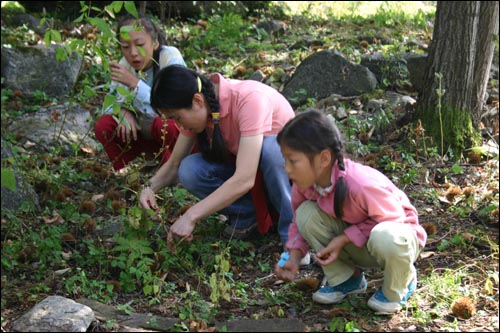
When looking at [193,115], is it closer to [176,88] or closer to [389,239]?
[176,88]

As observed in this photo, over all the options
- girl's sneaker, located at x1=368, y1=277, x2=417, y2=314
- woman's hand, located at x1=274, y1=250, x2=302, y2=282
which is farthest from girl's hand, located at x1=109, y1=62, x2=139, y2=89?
girl's sneaker, located at x1=368, y1=277, x2=417, y2=314

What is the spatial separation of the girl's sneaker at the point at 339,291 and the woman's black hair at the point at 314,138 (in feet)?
1.47

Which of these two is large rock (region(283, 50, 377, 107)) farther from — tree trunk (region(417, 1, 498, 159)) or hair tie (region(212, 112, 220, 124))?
hair tie (region(212, 112, 220, 124))

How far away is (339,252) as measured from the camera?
3.29 meters

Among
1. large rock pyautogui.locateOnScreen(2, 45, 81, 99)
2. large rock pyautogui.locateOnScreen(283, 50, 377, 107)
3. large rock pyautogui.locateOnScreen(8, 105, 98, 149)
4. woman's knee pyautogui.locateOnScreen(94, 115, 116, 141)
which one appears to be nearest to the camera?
woman's knee pyautogui.locateOnScreen(94, 115, 116, 141)

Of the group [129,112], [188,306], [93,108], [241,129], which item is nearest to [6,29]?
[93,108]

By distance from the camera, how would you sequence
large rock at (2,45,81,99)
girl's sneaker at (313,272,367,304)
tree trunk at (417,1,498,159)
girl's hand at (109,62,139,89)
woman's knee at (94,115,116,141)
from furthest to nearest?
large rock at (2,45,81,99)
tree trunk at (417,1,498,159)
woman's knee at (94,115,116,141)
girl's hand at (109,62,139,89)
girl's sneaker at (313,272,367,304)

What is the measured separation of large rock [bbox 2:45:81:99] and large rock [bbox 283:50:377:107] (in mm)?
2047

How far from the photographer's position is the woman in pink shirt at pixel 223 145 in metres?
3.66

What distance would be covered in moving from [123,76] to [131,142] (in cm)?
54

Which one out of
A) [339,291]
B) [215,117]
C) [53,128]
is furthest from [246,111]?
[53,128]

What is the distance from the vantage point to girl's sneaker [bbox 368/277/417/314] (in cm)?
318

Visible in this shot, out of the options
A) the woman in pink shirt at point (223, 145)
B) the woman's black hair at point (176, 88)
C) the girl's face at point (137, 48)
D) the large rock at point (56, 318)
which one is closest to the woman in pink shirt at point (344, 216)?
the woman in pink shirt at point (223, 145)

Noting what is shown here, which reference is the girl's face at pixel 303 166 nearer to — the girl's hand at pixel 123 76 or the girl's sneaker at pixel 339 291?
the girl's sneaker at pixel 339 291
